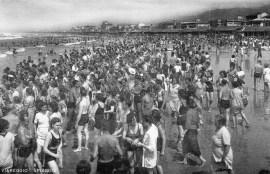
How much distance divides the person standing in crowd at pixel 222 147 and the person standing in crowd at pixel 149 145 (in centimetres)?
110

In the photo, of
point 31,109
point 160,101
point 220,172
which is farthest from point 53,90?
point 220,172

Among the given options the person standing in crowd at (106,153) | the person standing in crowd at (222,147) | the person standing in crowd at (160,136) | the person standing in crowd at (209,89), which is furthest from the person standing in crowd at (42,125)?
the person standing in crowd at (209,89)

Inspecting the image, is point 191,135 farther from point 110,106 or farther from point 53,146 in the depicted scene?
point 53,146

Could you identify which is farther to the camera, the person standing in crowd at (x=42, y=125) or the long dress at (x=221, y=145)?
the person standing in crowd at (x=42, y=125)

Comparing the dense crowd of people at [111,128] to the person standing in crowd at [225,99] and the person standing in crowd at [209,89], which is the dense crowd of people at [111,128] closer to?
the person standing in crowd at [225,99]

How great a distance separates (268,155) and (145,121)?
408 centimetres

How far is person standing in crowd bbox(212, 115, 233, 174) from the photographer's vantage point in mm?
5680

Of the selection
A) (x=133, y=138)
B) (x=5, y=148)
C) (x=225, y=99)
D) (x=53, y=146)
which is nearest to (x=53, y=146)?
(x=53, y=146)

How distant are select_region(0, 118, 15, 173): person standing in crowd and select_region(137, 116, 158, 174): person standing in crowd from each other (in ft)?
6.76

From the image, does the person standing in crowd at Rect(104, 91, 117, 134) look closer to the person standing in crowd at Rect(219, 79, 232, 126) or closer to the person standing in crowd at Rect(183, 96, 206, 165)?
the person standing in crowd at Rect(183, 96, 206, 165)

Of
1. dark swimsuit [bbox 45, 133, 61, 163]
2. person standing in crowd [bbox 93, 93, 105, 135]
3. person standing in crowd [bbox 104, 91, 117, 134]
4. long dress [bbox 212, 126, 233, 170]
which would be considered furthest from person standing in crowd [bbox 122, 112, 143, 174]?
person standing in crowd [bbox 104, 91, 117, 134]

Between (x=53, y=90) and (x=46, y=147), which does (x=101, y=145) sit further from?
(x=53, y=90)

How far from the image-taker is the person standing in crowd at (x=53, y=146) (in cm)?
566

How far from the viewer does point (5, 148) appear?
17.4 ft
